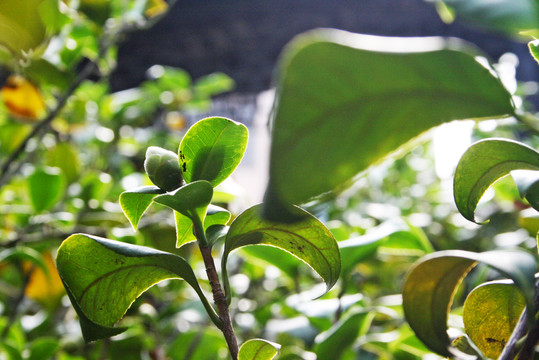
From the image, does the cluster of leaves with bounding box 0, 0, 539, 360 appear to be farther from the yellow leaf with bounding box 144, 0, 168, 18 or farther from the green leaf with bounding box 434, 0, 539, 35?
the yellow leaf with bounding box 144, 0, 168, 18

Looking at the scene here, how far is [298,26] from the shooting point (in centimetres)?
293

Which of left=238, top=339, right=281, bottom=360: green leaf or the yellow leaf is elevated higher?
the yellow leaf

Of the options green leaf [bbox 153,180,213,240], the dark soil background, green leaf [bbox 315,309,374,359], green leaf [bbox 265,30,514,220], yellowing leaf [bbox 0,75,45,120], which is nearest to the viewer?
green leaf [bbox 265,30,514,220]

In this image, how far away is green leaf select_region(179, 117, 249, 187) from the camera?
1.22ft

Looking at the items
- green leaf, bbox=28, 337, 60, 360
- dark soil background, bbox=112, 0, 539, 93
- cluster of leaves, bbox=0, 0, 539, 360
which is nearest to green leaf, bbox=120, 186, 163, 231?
cluster of leaves, bbox=0, 0, 539, 360

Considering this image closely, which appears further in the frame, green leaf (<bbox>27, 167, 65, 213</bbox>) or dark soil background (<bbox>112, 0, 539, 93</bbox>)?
dark soil background (<bbox>112, 0, 539, 93</bbox>)

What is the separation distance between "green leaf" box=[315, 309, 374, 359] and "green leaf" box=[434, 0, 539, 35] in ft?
1.06

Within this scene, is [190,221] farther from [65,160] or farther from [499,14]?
[65,160]

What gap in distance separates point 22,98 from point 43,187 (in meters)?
0.31

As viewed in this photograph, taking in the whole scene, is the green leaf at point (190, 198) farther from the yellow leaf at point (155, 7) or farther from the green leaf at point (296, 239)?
the yellow leaf at point (155, 7)

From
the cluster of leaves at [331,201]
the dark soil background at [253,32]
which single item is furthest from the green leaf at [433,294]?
the dark soil background at [253,32]

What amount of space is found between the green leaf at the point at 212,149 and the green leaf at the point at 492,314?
8.4 inches

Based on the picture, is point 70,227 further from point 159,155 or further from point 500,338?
point 500,338

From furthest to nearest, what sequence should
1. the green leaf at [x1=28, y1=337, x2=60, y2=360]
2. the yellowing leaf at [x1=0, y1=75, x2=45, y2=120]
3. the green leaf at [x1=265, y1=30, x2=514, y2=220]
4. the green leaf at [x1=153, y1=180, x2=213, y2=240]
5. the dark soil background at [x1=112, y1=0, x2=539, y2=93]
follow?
the dark soil background at [x1=112, y1=0, x2=539, y2=93]
the yellowing leaf at [x1=0, y1=75, x2=45, y2=120]
the green leaf at [x1=28, y1=337, x2=60, y2=360]
the green leaf at [x1=153, y1=180, x2=213, y2=240]
the green leaf at [x1=265, y1=30, x2=514, y2=220]
